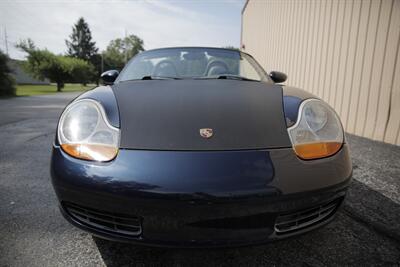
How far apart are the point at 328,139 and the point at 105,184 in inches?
39.6

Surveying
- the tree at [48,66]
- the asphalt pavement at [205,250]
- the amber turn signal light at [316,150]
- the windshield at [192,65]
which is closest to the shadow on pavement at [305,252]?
the asphalt pavement at [205,250]

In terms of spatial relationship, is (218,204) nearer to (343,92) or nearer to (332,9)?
(343,92)

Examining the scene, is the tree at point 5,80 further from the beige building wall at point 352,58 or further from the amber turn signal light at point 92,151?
the amber turn signal light at point 92,151

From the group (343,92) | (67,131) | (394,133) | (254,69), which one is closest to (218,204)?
(67,131)

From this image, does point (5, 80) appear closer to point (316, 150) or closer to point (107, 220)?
point (107, 220)

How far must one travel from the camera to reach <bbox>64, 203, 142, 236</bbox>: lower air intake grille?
1.04 m

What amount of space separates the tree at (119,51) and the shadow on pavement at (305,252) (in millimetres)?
54327

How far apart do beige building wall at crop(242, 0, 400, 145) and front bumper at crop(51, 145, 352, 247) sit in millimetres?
3026

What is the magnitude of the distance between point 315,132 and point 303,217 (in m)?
0.40

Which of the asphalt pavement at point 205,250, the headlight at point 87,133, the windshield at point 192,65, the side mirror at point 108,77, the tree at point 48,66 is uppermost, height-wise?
the tree at point 48,66

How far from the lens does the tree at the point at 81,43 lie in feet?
188

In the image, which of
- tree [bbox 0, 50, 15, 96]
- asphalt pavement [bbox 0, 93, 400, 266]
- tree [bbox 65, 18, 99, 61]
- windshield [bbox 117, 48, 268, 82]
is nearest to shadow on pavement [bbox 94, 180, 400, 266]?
asphalt pavement [bbox 0, 93, 400, 266]

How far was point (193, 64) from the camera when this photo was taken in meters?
2.21

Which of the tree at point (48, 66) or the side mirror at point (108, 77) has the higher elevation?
the tree at point (48, 66)
